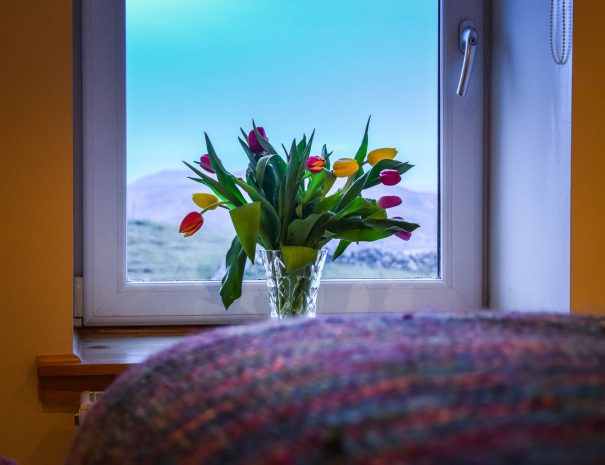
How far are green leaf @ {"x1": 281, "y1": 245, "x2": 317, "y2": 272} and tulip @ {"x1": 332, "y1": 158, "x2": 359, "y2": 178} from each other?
0.48ft

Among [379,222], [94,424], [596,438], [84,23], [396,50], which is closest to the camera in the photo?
[596,438]

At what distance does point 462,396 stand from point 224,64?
1.34 m

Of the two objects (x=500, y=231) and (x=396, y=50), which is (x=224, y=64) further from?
(x=500, y=231)

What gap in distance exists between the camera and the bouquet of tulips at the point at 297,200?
1.27 m

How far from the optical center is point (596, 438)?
0.19m

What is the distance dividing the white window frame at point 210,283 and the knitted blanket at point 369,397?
1137 mm

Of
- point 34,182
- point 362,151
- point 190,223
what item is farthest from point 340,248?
point 34,182

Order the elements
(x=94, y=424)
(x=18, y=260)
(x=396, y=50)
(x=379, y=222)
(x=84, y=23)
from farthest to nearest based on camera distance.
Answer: (x=396, y=50) → (x=84, y=23) → (x=379, y=222) → (x=18, y=260) → (x=94, y=424)

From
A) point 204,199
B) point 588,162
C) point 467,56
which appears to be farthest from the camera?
point 467,56

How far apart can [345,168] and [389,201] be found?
0.11m

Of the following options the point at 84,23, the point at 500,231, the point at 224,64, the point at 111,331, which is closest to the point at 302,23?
the point at 224,64

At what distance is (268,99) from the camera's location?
1.48m

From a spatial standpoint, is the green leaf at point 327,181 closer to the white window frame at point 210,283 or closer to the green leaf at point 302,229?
the green leaf at point 302,229

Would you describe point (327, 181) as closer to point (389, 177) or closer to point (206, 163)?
point (389, 177)
